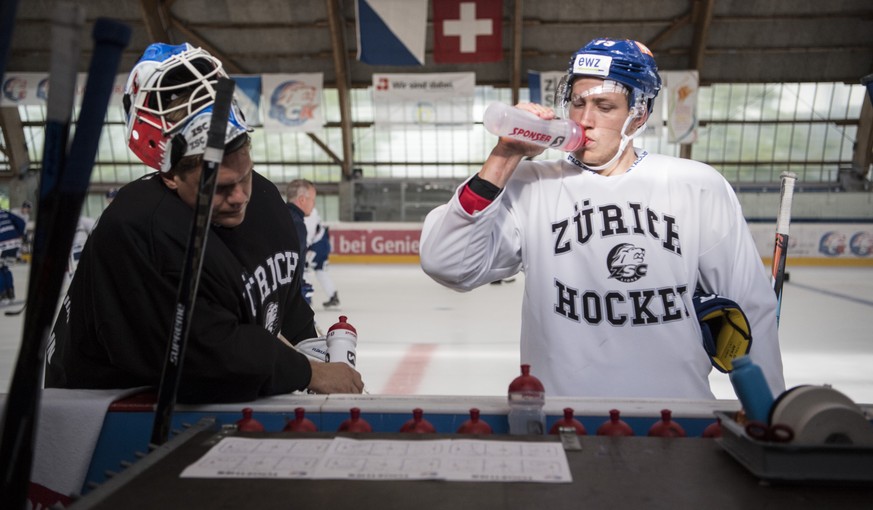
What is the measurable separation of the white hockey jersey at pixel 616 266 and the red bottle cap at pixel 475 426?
2.20 feet

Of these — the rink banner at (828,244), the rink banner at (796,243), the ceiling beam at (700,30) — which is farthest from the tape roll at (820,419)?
the ceiling beam at (700,30)

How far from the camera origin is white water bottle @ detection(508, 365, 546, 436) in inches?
45.7

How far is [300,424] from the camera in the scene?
1.15 metres

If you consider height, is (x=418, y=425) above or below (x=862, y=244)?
above

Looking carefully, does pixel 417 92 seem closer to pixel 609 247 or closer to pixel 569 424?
pixel 609 247

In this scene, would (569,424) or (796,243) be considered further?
(796,243)

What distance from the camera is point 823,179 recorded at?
20469 mm

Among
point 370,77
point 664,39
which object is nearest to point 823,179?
point 664,39

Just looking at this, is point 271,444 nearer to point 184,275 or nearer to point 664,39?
point 184,275

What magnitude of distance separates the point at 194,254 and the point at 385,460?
0.40 m

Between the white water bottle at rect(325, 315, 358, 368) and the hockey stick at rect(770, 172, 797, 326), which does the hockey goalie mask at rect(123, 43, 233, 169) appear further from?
the hockey stick at rect(770, 172, 797, 326)

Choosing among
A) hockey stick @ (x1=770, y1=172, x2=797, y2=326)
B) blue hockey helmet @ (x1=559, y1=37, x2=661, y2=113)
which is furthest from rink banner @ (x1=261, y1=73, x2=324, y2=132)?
blue hockey helmet @ (x1=559, y1=37, x2=661, y2=113)

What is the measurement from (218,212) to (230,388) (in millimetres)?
380

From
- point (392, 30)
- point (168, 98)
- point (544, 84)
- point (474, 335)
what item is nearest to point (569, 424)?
point (168, 98)
